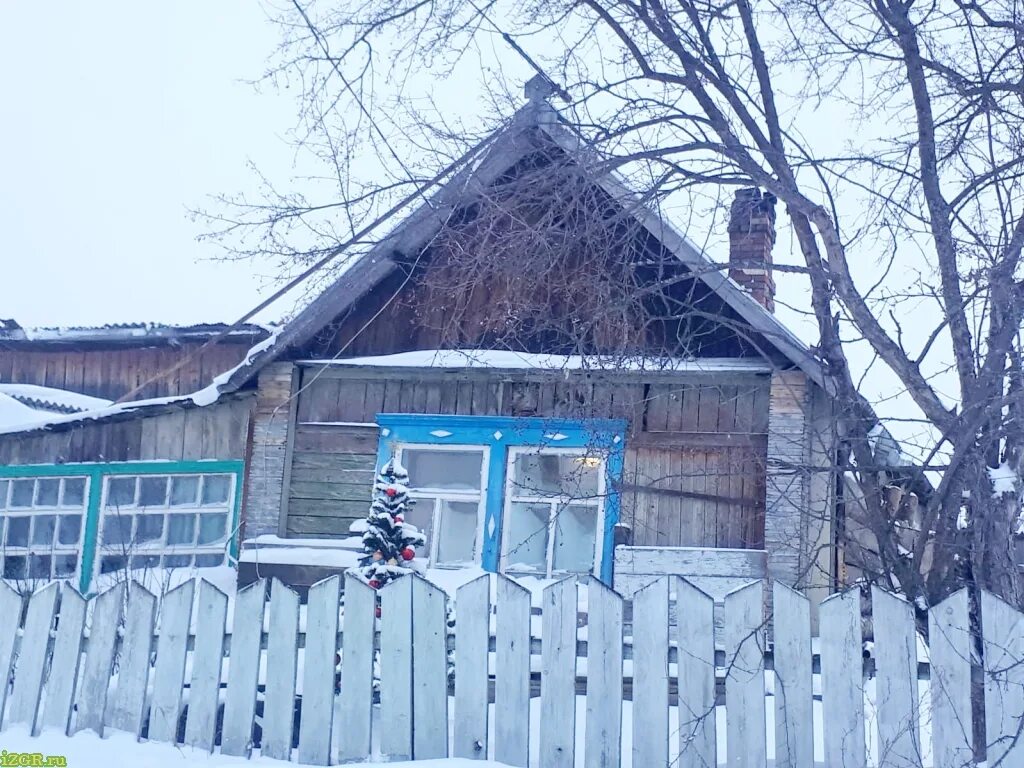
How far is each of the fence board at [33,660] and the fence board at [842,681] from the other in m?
3.92

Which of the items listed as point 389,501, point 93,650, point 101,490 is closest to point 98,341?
point 101,490

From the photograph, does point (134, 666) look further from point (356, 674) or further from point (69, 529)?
point (69, 529)

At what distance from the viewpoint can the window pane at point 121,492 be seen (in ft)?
35.8

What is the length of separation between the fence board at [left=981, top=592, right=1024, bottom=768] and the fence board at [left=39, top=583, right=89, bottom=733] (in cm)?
442

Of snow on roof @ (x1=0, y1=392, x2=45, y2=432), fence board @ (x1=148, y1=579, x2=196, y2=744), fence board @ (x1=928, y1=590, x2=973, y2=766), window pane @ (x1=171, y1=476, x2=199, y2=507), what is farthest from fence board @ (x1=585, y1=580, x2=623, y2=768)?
snow on roof @ (x1=0, y1=392, x2=45, y2=432)

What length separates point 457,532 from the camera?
9.82 m

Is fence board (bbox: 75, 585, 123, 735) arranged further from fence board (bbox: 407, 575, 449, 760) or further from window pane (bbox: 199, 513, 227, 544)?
window pane (bbox: 199, 513, 227, 544)

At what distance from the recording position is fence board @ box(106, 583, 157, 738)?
565 cm

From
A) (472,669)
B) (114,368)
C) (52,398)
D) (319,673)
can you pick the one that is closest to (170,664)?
(319,673)

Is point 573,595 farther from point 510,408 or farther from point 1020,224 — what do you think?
point 510,408

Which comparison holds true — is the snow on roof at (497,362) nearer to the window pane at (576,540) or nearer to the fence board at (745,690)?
the window pane at (576,540)

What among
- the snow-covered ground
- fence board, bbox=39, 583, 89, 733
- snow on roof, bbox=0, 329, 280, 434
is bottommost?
the snow-covered ground

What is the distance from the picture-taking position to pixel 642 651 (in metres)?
5.16

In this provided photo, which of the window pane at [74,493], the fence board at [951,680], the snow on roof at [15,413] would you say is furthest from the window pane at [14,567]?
the fence board at [951,680]
